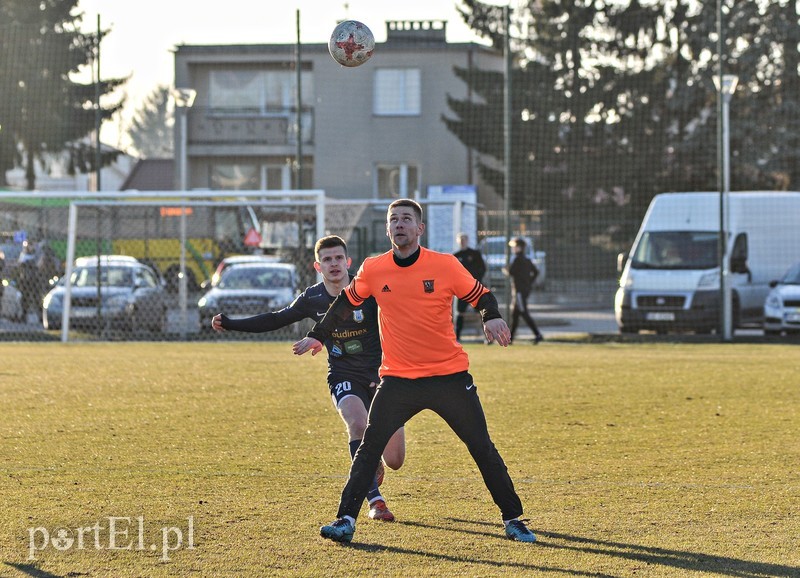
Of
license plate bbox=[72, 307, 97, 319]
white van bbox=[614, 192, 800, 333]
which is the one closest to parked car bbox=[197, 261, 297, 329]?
license plate bbox=[72, 307, 97, 319]

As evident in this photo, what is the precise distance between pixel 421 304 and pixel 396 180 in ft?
117

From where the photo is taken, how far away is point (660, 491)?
8469 millimetres

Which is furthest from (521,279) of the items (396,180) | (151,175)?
(151,175)

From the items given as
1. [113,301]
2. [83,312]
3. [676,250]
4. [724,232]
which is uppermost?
[724,232]

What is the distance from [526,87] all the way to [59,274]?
11963mm

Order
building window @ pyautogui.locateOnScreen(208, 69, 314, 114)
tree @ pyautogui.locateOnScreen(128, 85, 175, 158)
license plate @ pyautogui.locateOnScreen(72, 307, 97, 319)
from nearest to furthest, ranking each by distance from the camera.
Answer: license plate @ pyautogui.locateOnScreen(72, 307, 97, 319), building window @ pyautogui.locateOnScreen(208, 69, 314, 114), tree @ pyautogui.locateOnScreen(128, 85, 175, 158)

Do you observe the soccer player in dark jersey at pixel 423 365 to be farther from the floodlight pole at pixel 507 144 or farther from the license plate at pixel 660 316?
the license plate at pixel 660 316

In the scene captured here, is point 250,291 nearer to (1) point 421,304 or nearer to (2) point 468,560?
(1) point 421,304

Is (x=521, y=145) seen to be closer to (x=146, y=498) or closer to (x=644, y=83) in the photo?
(x=644, y=83)

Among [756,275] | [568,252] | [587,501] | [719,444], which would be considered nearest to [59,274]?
[568,252]

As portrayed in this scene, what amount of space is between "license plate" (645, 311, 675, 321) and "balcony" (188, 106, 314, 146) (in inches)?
793

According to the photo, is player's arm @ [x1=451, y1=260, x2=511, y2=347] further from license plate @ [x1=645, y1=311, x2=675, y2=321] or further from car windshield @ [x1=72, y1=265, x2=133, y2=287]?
car windshield @ [x1=72, y1=265, x2=133, y2=287]

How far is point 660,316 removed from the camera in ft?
80.7

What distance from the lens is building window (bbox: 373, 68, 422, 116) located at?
43250mm
